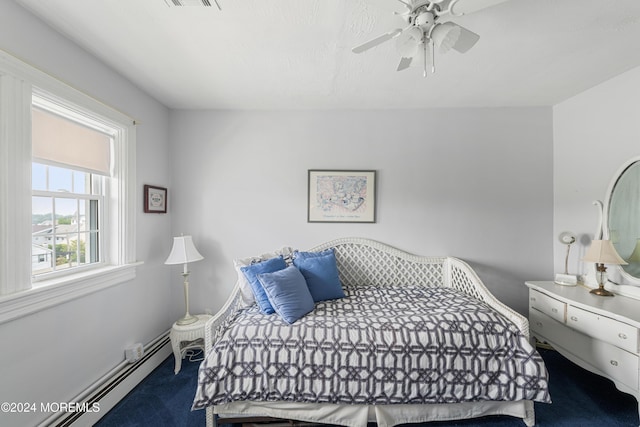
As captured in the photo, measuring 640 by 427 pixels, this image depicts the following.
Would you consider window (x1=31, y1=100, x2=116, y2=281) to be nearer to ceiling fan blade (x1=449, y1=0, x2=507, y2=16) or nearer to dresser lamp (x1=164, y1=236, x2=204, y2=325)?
dresser lamp (x1=164, y1=236, x2=204, y2=325)

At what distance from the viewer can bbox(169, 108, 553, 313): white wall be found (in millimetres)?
2623

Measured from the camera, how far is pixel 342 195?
2.66 meters

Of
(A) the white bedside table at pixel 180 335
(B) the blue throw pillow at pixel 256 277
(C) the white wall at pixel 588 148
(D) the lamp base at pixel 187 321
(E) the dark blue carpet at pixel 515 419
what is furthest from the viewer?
(D) the lamp base at pixel 187 321

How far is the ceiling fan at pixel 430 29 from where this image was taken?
1.17 metres

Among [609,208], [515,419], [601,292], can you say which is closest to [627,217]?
[609,208]

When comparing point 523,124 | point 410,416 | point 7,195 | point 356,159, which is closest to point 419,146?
point 356,159

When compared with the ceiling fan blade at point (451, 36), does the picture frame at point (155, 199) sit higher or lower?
lower

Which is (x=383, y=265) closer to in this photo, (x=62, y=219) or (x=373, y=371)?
(x=373, y=371)

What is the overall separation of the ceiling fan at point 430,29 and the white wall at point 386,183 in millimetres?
1324

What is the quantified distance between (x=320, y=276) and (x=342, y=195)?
93 cm

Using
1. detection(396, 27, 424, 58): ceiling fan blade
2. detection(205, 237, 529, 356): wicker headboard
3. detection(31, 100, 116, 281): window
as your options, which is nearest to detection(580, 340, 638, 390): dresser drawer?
detection(205, 237, 529, 356): wicker headboard

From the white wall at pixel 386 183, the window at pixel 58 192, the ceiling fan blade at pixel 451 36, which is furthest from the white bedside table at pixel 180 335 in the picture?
the ceiling fan blade at pixel 451 36

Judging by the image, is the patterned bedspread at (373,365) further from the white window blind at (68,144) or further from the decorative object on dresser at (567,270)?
the white window blind at (68,144)

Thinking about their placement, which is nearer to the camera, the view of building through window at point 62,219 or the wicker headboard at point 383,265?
the view of building through window at point 62,219
